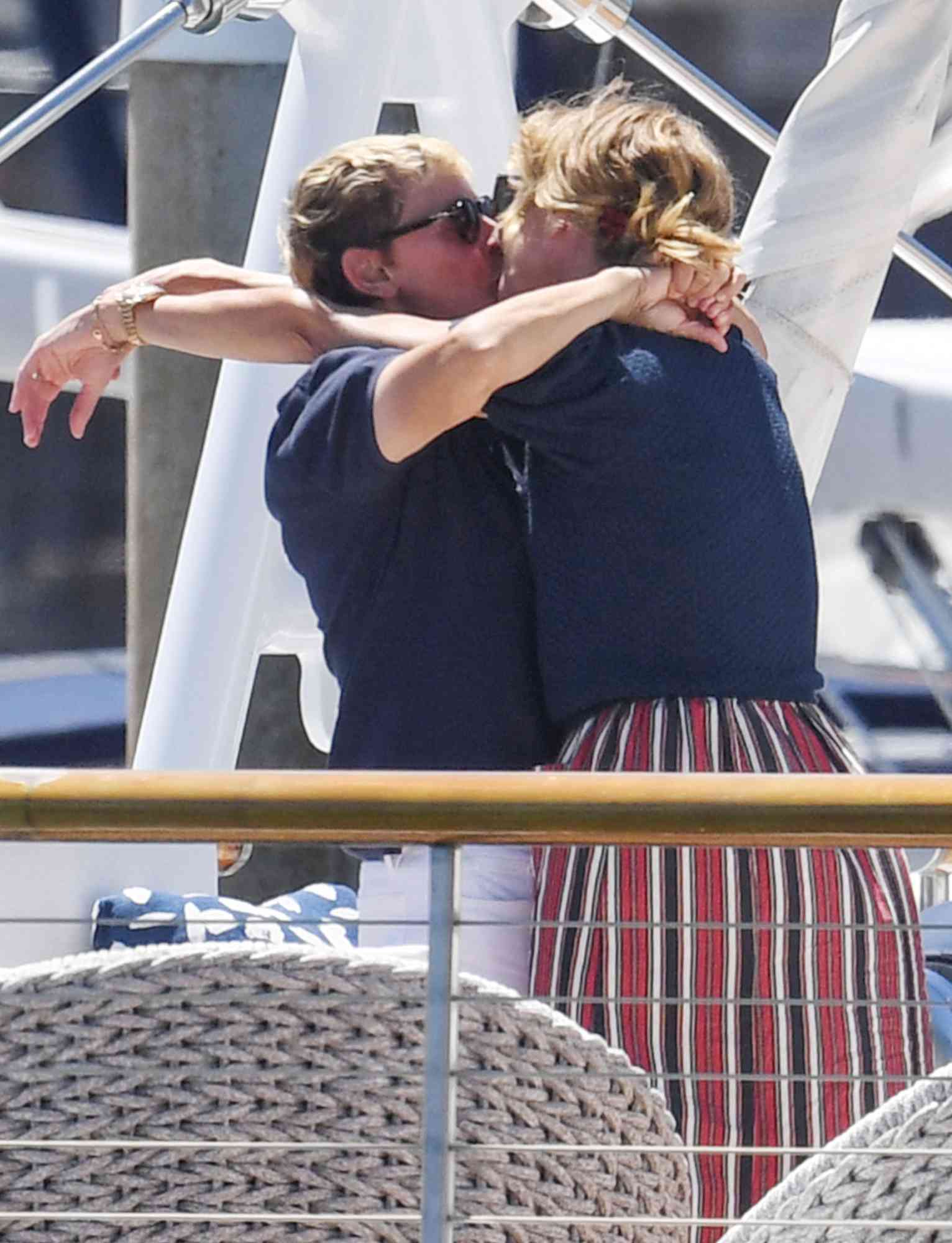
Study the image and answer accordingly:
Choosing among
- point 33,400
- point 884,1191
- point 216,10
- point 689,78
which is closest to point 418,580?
point 33,400

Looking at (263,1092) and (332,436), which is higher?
(332,436)

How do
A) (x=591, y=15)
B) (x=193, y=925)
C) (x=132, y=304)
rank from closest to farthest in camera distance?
(x=132, y=304) < (x=193, y=925) < (x=591, y=15)

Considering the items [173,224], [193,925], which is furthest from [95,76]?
[193,925]

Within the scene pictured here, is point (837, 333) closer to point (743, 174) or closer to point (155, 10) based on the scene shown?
point (155, 10)

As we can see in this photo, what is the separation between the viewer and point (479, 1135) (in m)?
1.34

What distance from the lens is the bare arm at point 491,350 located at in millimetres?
1496

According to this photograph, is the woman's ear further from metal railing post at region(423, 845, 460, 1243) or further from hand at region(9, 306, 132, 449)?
metal railing post at region(423, 845, 460, 1243)

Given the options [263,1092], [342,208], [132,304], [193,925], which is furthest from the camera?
[193,925]

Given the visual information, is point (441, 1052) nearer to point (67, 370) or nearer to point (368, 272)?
point (368, 272)

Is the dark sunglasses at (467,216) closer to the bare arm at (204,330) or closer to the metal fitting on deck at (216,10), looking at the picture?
the bare arm at (204,330)

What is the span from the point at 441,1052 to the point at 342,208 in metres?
0.72

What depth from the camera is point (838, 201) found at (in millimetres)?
2219

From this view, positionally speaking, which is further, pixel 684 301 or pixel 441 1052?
pixel 684 301

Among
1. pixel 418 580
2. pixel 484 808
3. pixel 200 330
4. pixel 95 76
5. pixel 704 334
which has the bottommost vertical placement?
pixel 484 808
